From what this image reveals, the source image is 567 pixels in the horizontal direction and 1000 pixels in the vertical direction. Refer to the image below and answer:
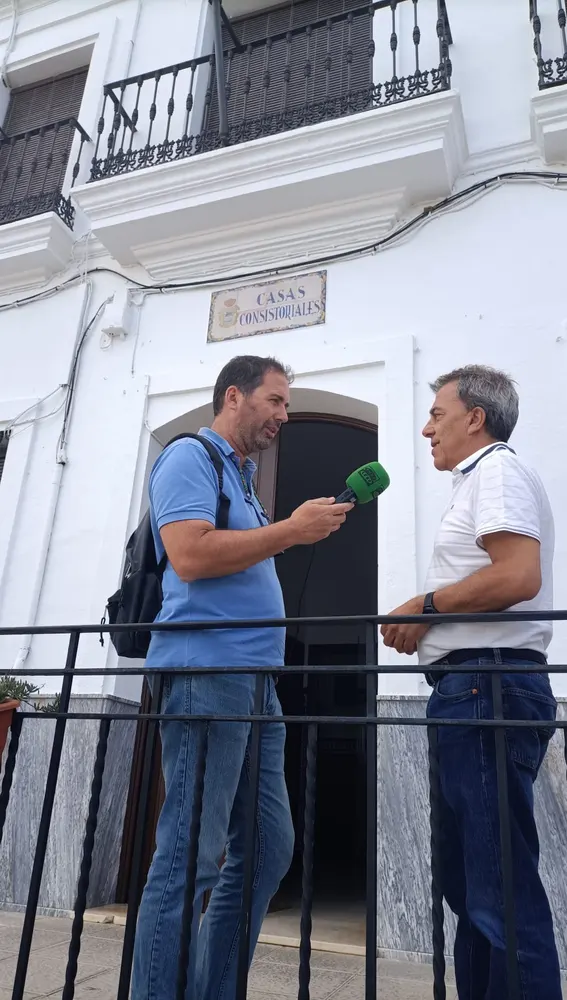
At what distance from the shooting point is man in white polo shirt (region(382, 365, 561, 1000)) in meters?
1.49

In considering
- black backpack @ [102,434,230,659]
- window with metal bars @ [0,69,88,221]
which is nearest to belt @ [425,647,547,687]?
black backpack @ [102,434,230,659]

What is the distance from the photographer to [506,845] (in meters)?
1.44

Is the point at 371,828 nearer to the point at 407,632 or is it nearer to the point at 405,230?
the point at 407,632

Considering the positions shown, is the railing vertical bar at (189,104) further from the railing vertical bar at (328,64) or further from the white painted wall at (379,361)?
the white painted wall at (379,361)

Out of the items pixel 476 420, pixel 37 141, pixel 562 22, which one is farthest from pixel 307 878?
pixel 37 141

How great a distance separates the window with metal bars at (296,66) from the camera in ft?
16.1

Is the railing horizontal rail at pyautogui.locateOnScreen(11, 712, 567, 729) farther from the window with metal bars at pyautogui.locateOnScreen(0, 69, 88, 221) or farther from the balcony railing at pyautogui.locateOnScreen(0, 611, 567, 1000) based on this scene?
the window with metal bars at pyautogui.locateOnScreen(0, 69, 88, 221)

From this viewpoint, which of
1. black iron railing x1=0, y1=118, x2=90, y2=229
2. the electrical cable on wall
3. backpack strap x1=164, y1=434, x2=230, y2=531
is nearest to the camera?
backpack strap x1=164, y1=434, x2=230, y2=531

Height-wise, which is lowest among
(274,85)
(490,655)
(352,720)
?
(352,720)

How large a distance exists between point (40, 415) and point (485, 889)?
13.8 ft

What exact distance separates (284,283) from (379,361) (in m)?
0.95

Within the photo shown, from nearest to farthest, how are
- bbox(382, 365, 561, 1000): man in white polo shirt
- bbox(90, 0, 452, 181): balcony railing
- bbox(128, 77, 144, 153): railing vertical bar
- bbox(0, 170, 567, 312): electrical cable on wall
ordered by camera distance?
bbox(382, 365, 561, 1000): man in white polo shirt, bbox(0, 170, 567, 312): electrical cable on wall, bbox(90, 0, 452, 181): balcony railing, bbox(128, 77, 144, 153): railing vertical bar

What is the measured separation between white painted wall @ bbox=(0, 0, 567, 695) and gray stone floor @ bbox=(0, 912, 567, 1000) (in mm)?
1131

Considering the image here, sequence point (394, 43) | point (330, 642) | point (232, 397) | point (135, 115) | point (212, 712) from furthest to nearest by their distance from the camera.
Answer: point (330, 642) < point (135, 115) < point (394, 43) < point (232, 397) < point (212, 712)
